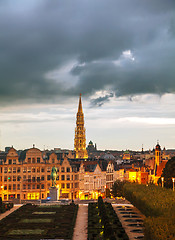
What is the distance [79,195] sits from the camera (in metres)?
122

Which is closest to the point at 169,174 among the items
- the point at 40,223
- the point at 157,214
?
the point at 40,223

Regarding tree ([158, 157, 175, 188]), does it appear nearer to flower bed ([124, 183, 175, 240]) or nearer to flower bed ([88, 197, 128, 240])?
flower bed ([124, 183, 175, 240])

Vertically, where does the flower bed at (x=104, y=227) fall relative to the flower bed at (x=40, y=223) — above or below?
above

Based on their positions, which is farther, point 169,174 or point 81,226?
point 169,174

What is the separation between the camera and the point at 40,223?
5112cm

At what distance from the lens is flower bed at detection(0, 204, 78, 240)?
141ft

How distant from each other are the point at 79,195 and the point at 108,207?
Result: 5927 cm

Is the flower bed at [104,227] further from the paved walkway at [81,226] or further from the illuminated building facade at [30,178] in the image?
the illuminated building facade at [30,178]

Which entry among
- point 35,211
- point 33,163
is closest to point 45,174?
point 33,163

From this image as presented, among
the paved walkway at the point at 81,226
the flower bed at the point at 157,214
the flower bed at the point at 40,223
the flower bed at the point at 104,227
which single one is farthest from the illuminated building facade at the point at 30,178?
the flower bed at the point at 104,227

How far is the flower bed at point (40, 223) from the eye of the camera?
43.0 m

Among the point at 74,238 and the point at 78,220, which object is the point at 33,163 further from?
the point at 74,238

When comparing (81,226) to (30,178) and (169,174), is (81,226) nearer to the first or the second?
(169,174)

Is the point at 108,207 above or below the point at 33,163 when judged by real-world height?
below
